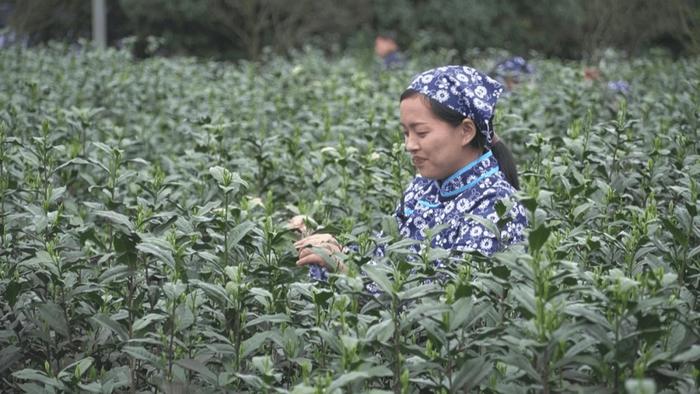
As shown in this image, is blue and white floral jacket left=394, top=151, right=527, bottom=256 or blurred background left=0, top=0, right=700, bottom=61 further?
blurred background left=0, top=0, right=700, bottom=61

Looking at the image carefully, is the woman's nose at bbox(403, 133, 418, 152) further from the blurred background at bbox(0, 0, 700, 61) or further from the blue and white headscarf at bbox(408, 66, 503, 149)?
the blurred background at bbox(0, 0, 700, 61)

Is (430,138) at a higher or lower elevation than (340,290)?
higher

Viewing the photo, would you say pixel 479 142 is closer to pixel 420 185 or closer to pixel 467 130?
pixel 467 130

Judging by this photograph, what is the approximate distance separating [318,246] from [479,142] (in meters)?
1.09

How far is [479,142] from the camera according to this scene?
12.5 ft

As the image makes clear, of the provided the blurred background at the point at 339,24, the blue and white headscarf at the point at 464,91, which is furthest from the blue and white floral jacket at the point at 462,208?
the blurred background at the point at 339,24

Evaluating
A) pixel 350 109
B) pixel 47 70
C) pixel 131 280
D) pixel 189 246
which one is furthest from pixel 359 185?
pixel 47 70

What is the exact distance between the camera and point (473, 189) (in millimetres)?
3729

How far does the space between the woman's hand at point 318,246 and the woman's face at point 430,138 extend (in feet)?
2.17

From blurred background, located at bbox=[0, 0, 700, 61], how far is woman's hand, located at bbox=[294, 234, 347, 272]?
50.6ft

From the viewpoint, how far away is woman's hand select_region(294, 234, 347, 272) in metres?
3.00

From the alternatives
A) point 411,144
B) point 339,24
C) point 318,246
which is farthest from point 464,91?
point 339,24

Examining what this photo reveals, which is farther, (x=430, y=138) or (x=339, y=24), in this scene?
(x=339, y=24)

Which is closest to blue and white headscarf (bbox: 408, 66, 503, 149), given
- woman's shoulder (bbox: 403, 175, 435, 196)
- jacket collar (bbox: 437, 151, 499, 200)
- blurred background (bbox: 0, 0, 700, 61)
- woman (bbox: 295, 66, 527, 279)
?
woman (bbox: 295, 66, 527, 279)
